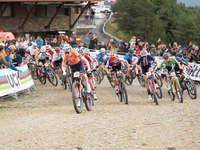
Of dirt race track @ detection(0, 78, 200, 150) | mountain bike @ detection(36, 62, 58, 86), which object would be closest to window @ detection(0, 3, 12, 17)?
mountain bike @ detection(36, 62, 58, 86)

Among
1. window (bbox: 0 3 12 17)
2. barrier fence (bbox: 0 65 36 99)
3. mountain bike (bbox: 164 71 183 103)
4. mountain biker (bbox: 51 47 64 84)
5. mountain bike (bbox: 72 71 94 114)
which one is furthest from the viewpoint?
window (bbox: 0 3 12 17)

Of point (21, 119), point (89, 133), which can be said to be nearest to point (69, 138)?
point (89, 133)

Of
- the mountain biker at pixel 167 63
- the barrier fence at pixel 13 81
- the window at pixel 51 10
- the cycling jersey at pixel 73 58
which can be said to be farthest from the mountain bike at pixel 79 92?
the window at pixel 51 10

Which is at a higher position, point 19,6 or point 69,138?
point 19,6

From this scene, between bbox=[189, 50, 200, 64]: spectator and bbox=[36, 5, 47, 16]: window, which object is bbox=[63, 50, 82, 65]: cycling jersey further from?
bbox=[36, 5, 47, 16]: window

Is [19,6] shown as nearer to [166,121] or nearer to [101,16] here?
[166,121]

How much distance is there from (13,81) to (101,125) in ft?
18.0

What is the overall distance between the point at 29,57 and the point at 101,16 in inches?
2620

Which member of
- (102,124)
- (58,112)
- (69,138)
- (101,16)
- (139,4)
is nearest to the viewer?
(69,138)

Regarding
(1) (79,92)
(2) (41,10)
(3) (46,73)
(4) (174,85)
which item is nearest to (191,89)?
(4) (174,85)

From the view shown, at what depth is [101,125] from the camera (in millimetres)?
8539

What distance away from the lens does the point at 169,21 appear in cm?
5506

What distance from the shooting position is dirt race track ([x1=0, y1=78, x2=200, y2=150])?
22.7 feet

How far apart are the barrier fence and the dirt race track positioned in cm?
41
